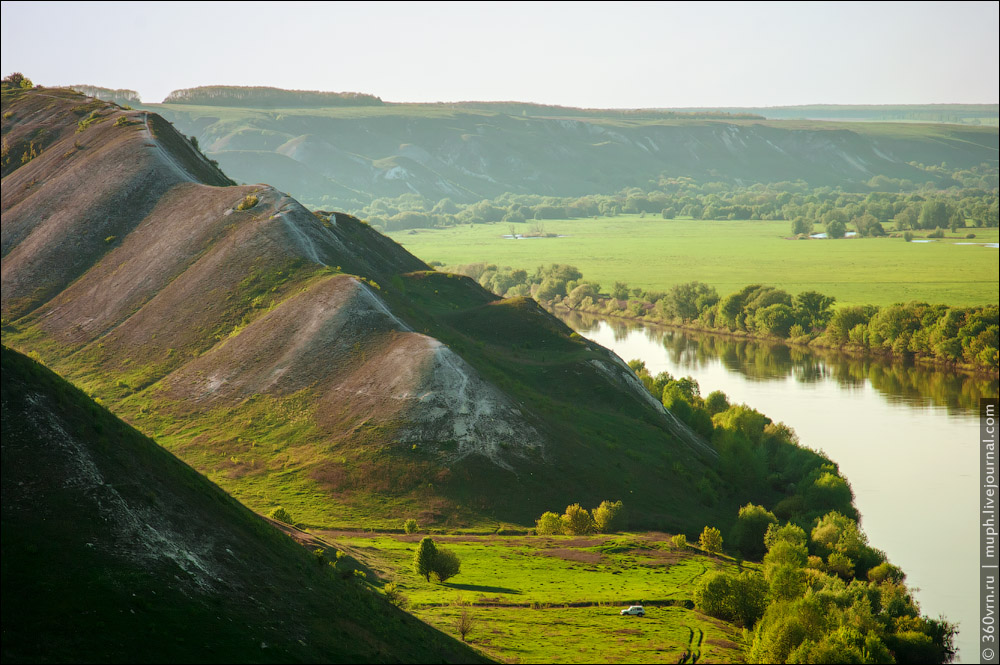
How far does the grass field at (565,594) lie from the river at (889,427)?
18206mm

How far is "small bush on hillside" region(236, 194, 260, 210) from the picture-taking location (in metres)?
103

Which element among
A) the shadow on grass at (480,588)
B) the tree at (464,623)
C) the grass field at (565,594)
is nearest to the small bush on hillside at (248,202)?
the grass field at (565,594)

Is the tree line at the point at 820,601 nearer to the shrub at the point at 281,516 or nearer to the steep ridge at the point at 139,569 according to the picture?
the steep ridge at the point at 139,569

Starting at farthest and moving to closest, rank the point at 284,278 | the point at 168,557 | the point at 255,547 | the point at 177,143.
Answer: the point at 177,143
the point at 284,278
the point at 255,547
the point at 168,557

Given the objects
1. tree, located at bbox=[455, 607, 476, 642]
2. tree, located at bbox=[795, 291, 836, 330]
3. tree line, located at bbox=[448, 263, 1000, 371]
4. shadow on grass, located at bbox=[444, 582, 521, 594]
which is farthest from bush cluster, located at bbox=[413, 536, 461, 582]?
tree, located at bbox=[795, 291, 836, 330]

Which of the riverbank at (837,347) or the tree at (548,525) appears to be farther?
the riverbank at (837,347)

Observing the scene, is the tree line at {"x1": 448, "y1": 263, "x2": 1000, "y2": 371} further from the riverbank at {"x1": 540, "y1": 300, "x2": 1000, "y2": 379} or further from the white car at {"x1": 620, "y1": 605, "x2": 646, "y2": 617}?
the white car at {"x1": 620, "y1": 605, "x2": 646, "y2": 617}

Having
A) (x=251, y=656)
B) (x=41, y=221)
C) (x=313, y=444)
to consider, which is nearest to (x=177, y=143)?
(x=41, y=221)

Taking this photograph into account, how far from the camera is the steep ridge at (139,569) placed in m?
33.0

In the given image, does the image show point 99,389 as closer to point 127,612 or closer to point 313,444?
point 313,444

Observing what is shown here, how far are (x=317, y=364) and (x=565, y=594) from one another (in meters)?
34.5

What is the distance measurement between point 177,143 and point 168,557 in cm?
9964

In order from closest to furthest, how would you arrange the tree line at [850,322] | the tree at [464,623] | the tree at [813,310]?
the tree at [464,623]
the tree line at [850,322]
the tree at [813,310]

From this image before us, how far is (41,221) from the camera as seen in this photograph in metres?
113
